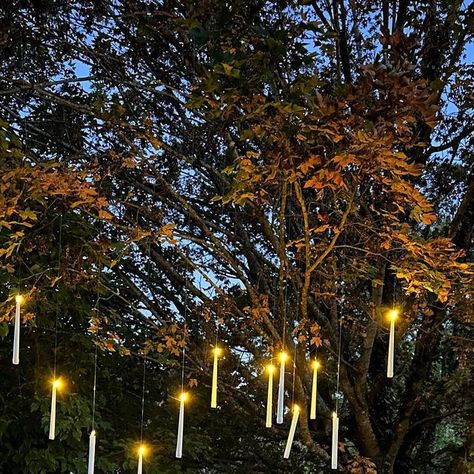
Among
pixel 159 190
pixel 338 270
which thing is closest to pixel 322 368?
pixel 338 270

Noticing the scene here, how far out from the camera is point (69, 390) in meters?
2.85

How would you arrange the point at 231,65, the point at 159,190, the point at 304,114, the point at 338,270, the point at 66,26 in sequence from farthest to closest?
the point at 159,190, the point at 66,26, the point at 338,270, the point at 304,114, the point at 231,65

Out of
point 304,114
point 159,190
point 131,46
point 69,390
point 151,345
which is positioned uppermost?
point 131,46

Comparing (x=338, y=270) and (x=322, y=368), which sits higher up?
(x=338, y=270)

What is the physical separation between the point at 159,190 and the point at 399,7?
4.69ft

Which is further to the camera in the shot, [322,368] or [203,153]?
[322,368]

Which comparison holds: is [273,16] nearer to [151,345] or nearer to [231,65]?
[231,65]

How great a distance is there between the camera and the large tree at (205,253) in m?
2.26

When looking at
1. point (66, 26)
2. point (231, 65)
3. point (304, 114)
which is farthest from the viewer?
point (66, 26)

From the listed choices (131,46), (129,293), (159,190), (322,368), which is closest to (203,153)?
(159,190)

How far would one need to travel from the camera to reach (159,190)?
9.83ft

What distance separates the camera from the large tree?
2.26 m

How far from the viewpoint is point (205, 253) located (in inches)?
131

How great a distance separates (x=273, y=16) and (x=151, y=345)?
1.56m
